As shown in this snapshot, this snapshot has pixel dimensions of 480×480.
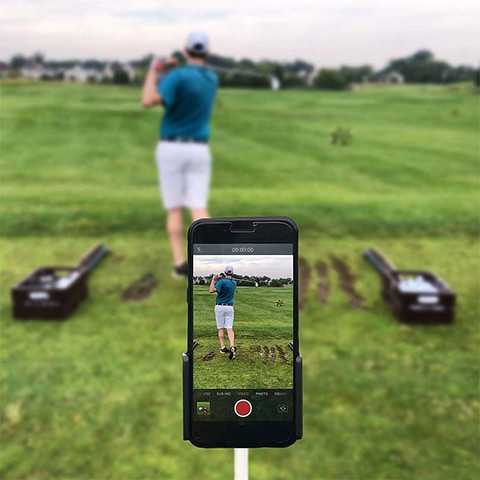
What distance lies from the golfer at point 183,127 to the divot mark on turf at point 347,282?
1.27 m

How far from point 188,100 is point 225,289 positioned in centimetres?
350

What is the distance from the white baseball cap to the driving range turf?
1.77 metres

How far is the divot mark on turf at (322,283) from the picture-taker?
14.1 ft

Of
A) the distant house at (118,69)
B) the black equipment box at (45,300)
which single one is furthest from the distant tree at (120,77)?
the black equipment box at (45,300)

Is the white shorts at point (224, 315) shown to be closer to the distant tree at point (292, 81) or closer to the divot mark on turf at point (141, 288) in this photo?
the divot mark on turf at point (141, 288)

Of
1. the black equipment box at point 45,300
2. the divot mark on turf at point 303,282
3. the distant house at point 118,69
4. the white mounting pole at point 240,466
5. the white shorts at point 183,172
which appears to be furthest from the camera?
the distant house at point 118,69

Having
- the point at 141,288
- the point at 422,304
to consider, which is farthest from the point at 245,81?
the point at 422,304

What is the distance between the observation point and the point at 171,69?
4496 mm

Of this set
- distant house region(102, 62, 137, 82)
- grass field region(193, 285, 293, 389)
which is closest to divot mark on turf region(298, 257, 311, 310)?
grass field region(193, 285, 293, 389)

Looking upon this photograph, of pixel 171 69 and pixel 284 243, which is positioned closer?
pixel 284 243

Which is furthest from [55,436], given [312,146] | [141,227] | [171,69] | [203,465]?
[312,146]

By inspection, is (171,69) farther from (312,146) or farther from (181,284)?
(312,146)

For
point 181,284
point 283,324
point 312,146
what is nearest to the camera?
point 283,324

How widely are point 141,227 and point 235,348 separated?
5.14 meters
